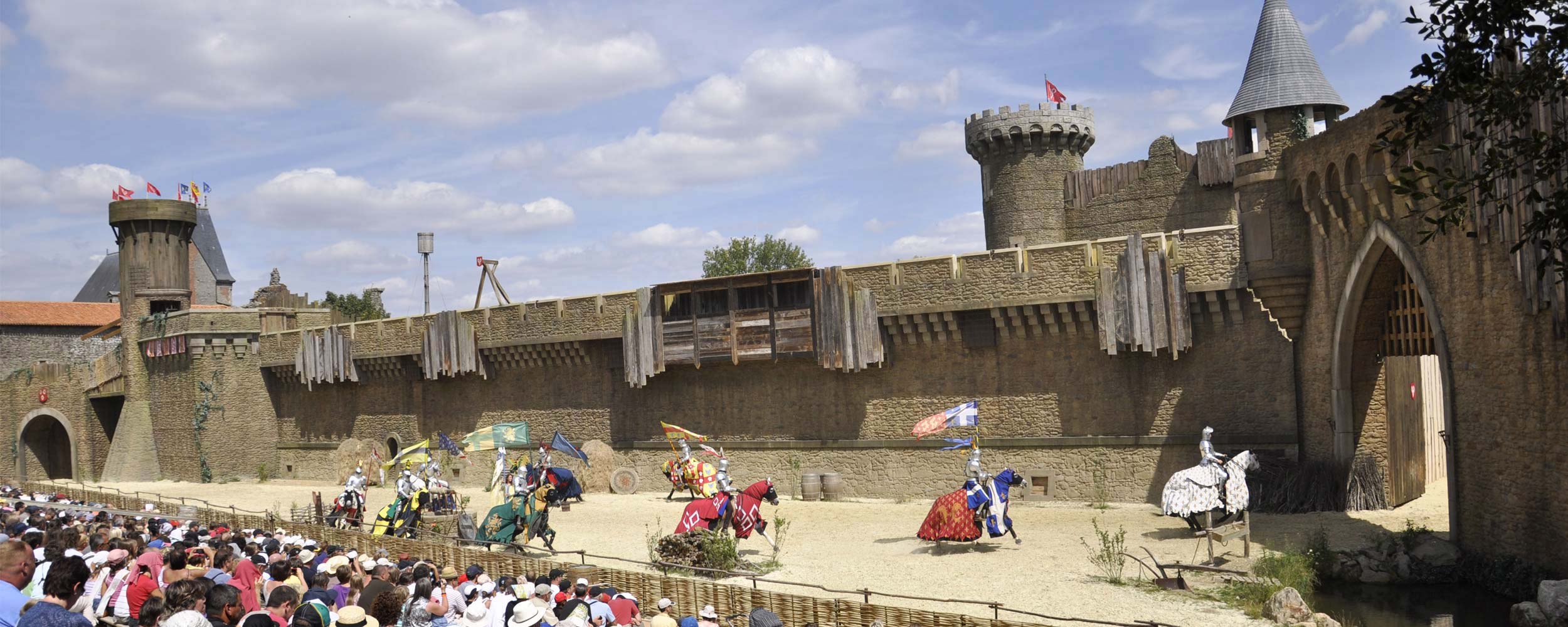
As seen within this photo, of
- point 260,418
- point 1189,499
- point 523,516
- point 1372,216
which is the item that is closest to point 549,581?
point 523,516

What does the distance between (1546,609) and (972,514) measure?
7.25 metres

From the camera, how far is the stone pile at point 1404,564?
1524 centimetres

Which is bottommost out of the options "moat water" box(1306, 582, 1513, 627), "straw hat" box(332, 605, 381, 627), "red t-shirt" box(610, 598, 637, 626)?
"moat water" box(1306, 582, 1513, 627)

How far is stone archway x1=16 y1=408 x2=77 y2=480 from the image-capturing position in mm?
43406

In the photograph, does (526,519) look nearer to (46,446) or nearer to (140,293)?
(140,293)

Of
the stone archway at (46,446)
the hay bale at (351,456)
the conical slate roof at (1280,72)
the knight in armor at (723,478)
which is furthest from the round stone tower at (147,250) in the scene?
the conical slate roof at (1280,72)

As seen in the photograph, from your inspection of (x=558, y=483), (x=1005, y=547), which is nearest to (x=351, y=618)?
(x=558, y=483)

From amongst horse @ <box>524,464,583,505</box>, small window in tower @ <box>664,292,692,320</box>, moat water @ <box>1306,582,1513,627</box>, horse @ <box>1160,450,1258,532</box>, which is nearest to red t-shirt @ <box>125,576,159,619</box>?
horse @ <box>524,464,583,505</box>

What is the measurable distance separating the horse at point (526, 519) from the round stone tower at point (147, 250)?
27.2 meters

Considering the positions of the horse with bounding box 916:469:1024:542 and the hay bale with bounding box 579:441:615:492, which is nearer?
the horse with bounding box 916:469:1024:542

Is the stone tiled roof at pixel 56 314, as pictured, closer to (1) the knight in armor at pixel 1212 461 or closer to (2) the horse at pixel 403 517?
(2) the horse at pixel 403 517

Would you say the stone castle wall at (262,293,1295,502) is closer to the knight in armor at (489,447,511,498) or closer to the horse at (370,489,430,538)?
the knight in armor at (489,447,511,498)

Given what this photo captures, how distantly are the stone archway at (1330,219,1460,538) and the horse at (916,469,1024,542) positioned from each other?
5751mm

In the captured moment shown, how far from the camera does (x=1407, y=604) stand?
47.0ft
